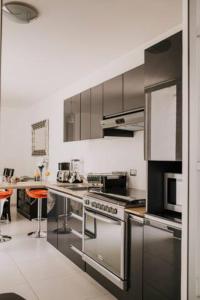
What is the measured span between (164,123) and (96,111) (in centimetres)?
179

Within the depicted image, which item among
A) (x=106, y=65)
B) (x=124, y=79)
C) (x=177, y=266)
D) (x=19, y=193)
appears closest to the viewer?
(x=177, y=266)

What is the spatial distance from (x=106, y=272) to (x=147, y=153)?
4.10 feet

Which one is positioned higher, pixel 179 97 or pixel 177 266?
pixel 179 97

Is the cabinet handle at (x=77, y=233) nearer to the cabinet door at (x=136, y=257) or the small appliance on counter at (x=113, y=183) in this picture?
the small appliance on counter at (x=113, y=183)

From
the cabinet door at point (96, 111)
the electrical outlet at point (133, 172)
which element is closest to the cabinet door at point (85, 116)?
the cabinet door at point (96, 111)

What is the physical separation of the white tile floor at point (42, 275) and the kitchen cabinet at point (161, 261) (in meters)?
0.72

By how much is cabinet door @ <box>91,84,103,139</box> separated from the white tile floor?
1668mm

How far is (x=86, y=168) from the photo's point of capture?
466 centimetres

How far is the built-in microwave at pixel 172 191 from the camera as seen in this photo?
2.17 meters

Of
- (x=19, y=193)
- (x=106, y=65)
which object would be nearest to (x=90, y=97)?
(x=106, y=65)

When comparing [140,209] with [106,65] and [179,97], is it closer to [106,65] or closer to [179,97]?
[179,97]

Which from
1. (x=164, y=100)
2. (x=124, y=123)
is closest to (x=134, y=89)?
(x=124, y=123)

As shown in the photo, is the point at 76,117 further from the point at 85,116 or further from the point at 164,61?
the point at 164,61

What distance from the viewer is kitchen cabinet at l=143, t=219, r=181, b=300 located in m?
1.93
